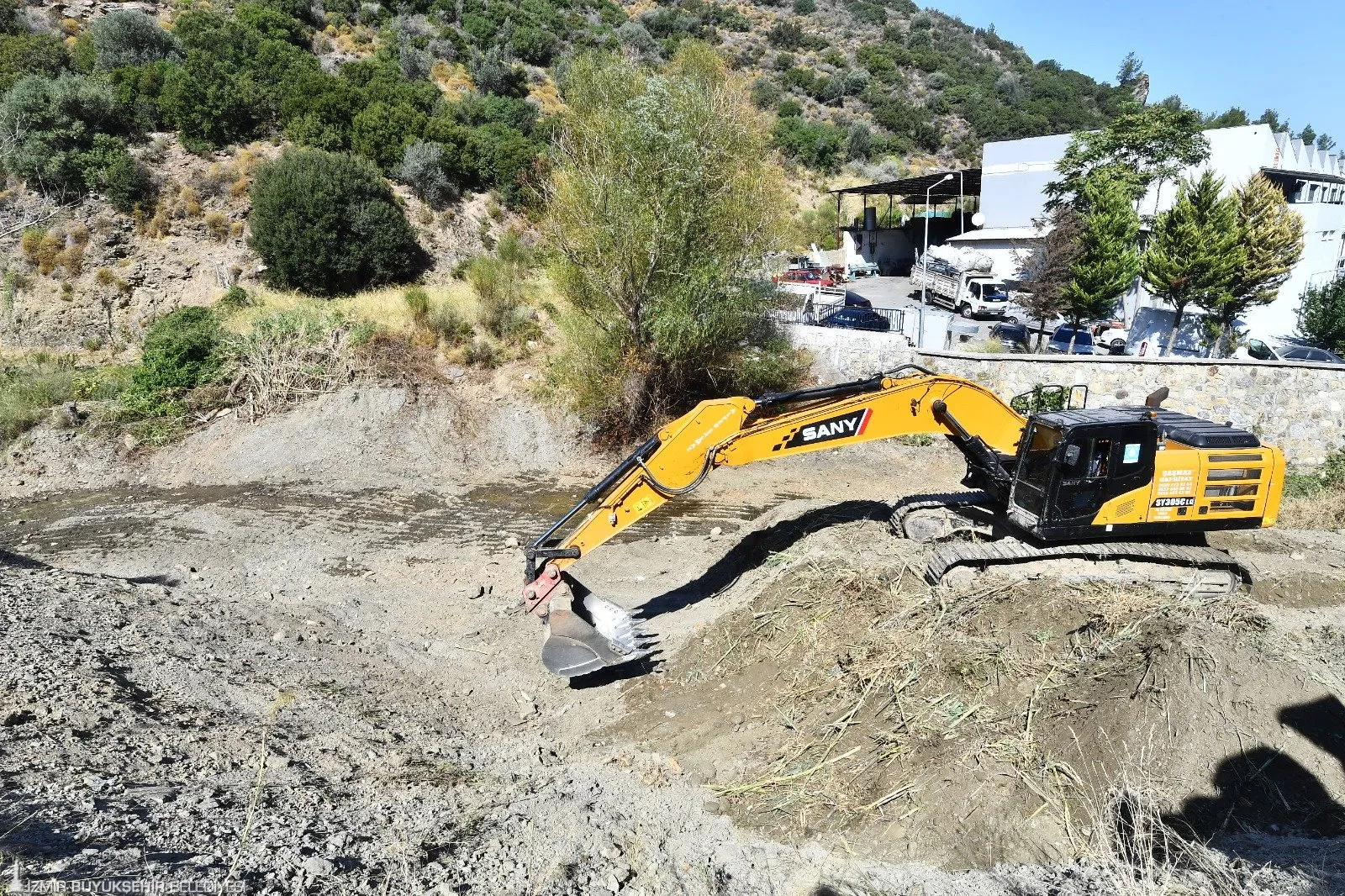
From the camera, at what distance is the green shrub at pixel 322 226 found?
23094 millimetres

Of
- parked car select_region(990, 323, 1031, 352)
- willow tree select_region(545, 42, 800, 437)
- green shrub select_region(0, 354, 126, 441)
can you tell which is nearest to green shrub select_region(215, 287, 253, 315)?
green shrub select_region(0, 354, 126, 441)

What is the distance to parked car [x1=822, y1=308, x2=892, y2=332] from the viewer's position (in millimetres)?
22766

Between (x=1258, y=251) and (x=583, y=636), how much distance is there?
23.4 m

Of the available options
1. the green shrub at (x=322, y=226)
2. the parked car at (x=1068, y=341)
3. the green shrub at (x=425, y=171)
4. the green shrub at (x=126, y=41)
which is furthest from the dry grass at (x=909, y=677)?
the green shrub at (x=126, y=41)

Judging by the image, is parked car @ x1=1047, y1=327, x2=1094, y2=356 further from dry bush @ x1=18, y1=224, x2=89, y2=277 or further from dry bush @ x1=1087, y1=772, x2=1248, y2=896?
dry bush @ x1=18, y1=224, x2=89, y2=277

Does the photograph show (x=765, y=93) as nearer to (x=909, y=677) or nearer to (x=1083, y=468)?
(x=1083, y=468)

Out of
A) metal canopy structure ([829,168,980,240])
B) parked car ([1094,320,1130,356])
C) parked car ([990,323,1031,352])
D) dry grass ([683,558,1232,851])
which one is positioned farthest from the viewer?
metal canopy structure ([829,168,980,240])

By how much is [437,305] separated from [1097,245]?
59.2 feet

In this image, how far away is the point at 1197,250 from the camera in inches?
834

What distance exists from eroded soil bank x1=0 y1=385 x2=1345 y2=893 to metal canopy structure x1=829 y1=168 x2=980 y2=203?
A: 27.9 metres

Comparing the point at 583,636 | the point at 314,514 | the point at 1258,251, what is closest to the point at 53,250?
the point at 314,514

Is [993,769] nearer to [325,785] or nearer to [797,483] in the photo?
[325,785]

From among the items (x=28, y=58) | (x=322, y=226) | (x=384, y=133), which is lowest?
(x=322, y=226)

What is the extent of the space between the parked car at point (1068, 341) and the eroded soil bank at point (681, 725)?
1192 cm
